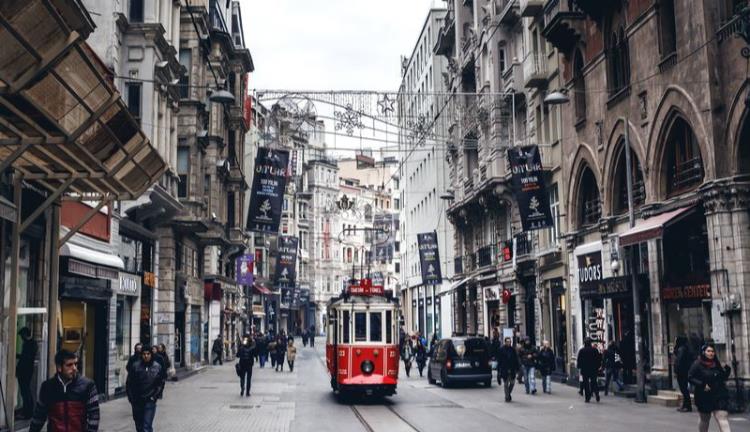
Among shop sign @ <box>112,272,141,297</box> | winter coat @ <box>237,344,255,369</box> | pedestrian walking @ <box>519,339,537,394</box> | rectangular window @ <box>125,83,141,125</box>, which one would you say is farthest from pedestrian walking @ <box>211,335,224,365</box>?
pedestrian walking @ <box>519,339,537,394</box>

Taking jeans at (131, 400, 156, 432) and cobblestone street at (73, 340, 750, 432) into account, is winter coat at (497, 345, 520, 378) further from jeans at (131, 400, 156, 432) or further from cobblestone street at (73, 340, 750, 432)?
jeans at (131, 400, 156, 432)

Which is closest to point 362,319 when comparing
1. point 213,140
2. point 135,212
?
point 135,212

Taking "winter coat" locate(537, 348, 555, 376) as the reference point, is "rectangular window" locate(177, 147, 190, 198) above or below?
above

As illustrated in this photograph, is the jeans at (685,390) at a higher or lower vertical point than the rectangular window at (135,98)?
lower

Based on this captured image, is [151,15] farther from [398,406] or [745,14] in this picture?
[745,14]

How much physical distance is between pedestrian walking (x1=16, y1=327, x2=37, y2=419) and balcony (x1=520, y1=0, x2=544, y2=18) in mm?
24090

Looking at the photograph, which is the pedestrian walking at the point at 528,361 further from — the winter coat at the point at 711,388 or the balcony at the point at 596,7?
the winter coat at the point at 711,388

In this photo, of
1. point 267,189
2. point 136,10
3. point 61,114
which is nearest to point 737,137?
point 61,114

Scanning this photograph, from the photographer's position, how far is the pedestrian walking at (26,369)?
710 inches

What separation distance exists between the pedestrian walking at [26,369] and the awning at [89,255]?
243 cm

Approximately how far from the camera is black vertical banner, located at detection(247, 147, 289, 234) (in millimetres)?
29391

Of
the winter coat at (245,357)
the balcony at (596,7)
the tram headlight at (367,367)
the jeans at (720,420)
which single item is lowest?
the jeans at (720,420)

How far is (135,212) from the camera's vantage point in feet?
99.3

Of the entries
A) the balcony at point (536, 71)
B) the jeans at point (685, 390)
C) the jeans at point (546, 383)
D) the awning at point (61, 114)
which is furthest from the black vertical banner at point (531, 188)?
the awning at point (61, 114)
